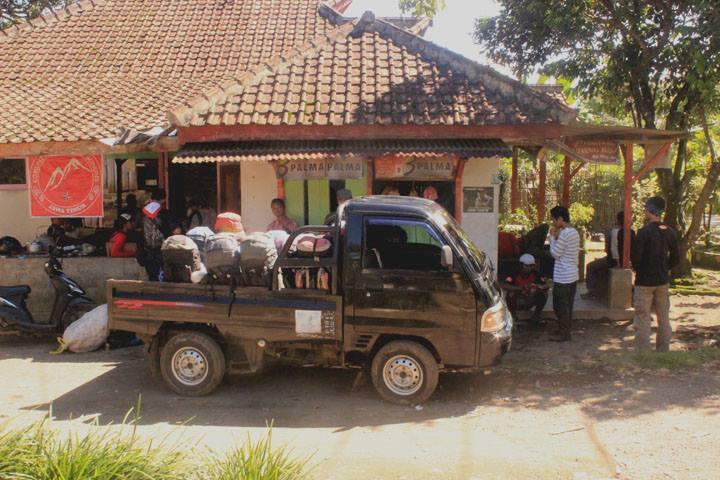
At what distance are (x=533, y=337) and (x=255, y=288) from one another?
458 cm

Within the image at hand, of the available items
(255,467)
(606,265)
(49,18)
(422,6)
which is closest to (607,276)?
(606,265)

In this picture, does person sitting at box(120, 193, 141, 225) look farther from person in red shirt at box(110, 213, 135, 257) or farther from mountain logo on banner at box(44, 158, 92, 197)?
mountain logo on banner at box(44, 158, 92, 197)

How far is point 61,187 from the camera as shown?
10.9 metres

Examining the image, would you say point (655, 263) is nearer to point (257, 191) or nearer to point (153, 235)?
point (257, 191)

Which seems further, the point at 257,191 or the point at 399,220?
the point at 257,191

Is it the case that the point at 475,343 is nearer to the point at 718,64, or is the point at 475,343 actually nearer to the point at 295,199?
the point at 295,199

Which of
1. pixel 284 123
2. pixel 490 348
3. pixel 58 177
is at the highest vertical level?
pixel 284 123

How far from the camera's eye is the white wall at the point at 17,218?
43.0ft

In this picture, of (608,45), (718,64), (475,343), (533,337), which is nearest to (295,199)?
(533,337)

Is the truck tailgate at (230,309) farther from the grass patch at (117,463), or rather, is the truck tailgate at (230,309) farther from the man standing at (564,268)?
the man standing at (564,268)

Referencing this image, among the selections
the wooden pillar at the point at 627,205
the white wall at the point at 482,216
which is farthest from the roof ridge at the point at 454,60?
the wooden pillar at the point at 627,205

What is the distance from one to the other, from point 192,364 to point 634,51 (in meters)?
9.35

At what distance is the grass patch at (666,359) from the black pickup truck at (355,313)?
1.78 meters

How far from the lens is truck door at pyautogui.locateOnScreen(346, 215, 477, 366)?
633 cm
